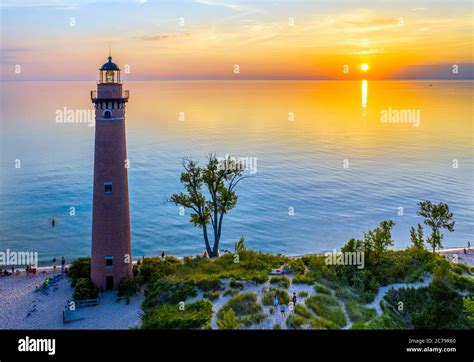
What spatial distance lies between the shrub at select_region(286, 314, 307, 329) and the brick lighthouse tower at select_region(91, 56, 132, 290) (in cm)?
1277

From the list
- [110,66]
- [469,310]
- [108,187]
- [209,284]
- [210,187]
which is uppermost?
[110,66]

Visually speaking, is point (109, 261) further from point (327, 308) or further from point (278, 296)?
point (327, 308)

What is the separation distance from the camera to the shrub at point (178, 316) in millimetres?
20922

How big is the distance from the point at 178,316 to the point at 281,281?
21.6 feet

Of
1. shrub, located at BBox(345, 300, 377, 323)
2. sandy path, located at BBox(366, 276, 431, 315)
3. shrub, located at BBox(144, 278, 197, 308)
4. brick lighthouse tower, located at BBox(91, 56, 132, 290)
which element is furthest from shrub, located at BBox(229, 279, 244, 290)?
brick lighthouse tower, located at BBox(91, 56, 132, 290)

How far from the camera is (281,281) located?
83.6 ft

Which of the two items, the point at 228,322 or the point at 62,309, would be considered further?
the point at 62,309

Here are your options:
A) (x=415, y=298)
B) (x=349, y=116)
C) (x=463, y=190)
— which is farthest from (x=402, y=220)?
(x=349, y=116)

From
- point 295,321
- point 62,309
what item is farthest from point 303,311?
point 62,309

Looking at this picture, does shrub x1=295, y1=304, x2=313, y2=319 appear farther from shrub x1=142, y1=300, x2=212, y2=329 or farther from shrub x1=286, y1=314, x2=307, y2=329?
shrub x1=142, y1=300, x2=212, y2=329

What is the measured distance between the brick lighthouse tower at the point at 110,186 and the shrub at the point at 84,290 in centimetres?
57

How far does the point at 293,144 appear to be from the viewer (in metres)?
102

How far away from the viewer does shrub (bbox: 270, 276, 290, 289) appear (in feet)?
82.6

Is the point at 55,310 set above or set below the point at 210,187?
below
